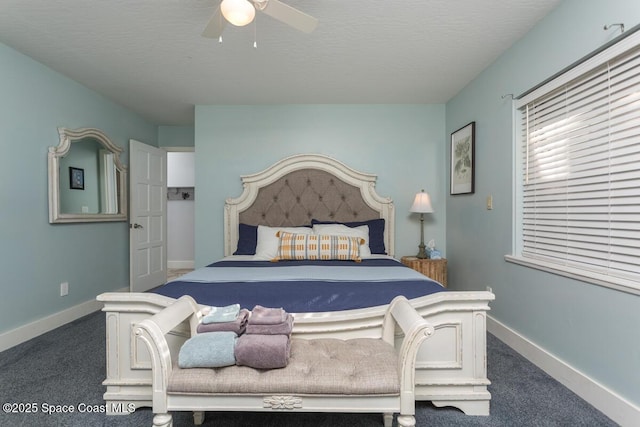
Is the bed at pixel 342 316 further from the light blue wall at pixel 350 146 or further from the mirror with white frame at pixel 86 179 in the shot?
the mirror with white frame at pixel 86 179

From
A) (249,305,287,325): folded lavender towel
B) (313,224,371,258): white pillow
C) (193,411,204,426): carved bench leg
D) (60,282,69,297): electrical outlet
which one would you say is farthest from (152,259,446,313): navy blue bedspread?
(60,282,69,297): electrical outlet

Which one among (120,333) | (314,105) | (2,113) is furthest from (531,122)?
(2,113)

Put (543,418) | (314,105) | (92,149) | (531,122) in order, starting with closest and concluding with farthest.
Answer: (543,418) → (531,122) → (92,149) → (314,105)

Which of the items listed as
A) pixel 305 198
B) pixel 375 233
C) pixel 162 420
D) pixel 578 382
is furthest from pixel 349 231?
pixel 162 420

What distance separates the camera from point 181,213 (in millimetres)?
6582

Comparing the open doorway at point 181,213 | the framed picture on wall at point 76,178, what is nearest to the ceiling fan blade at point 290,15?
the framed picture on wall at point 76,178

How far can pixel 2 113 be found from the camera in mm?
2658

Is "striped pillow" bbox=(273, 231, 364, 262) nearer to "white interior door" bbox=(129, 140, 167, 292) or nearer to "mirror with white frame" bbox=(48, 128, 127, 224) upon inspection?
"mirror with white frame" bbox=(48, 128, 127, 224)

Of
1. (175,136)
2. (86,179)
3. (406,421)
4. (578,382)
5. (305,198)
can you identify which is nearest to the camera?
(406,421)

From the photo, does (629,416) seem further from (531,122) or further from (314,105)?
(314,105)

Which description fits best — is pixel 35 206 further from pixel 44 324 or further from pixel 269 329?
pixel 269 329

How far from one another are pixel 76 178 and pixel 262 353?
334 centimetres

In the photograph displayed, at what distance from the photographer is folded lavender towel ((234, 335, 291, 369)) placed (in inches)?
53.3

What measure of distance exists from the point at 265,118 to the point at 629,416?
3938 mm
